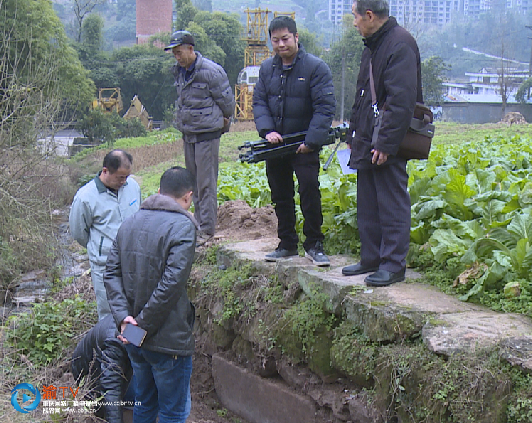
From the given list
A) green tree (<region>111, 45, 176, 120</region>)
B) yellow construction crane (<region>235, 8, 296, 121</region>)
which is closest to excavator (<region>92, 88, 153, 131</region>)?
green tree (<region>111, 45, 176, 120</region>)

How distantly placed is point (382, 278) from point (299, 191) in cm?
115

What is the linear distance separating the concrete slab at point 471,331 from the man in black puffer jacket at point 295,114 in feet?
5.02

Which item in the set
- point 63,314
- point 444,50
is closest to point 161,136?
point 63,314

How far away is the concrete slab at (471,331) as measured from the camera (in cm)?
358

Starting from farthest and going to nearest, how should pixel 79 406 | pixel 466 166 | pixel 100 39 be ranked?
pixel 100 39, pixel 466 166, pixel 79 406

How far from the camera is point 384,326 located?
410cm

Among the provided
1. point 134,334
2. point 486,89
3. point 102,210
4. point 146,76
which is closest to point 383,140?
point 134,334

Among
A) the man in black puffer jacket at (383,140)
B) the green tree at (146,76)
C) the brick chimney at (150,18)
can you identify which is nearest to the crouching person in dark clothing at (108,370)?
the man in black puffer jacket at (383,140)

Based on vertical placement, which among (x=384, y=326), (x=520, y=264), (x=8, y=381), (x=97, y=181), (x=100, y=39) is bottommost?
(x=8, y=381)

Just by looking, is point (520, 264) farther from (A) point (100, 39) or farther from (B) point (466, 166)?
(A) point (100, 39)

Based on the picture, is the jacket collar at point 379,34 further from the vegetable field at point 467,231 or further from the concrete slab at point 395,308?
the concrete slab at point 395,308

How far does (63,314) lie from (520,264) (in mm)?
4781

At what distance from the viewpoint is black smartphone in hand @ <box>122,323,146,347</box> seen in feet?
12.4

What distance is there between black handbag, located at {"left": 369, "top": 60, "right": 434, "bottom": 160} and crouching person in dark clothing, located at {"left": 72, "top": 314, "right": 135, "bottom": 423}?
7.75 feet
